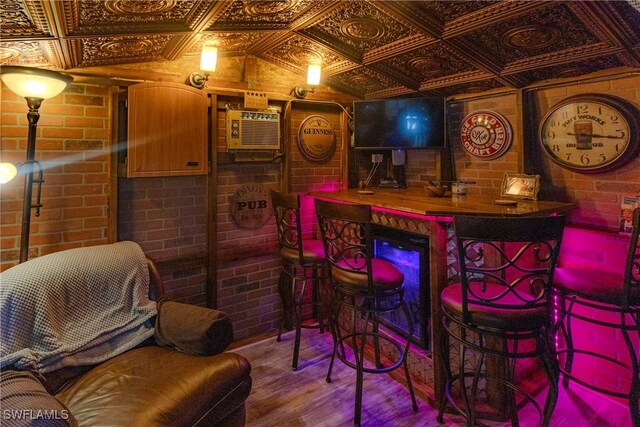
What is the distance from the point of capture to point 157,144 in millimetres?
2658

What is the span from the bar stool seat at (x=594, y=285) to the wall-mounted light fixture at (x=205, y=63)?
2587 millimetres

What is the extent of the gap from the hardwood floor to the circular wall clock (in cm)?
149

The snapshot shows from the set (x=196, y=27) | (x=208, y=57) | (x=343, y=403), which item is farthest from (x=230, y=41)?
(x=343, y=403)

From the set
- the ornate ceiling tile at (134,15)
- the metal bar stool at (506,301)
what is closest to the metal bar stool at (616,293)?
the metal bar stool at (506,301)

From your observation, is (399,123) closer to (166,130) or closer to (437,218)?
(437,218)

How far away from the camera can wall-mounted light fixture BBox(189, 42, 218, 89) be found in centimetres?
264

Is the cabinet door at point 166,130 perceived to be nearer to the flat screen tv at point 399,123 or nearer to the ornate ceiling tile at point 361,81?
the ornate ceiling tile at point 361,81

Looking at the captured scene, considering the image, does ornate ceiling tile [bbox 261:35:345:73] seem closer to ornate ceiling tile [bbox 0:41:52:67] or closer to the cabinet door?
the cabinet door

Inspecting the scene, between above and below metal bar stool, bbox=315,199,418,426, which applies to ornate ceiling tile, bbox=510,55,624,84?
above

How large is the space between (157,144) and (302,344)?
6.34ft

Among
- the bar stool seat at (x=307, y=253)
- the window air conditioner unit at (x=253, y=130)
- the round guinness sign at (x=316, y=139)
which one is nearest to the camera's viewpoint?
the bar stool seat at (x=307, y=253)

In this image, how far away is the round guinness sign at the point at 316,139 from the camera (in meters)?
3.41

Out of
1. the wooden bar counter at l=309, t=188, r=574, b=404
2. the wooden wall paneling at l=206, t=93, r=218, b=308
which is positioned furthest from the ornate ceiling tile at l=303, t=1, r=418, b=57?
the wooden bar counter at l=309, t=188, r=574, b=404

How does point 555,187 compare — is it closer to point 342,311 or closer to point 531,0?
point 531,0
